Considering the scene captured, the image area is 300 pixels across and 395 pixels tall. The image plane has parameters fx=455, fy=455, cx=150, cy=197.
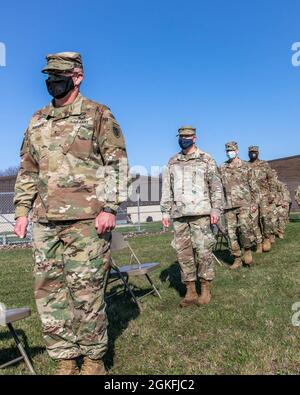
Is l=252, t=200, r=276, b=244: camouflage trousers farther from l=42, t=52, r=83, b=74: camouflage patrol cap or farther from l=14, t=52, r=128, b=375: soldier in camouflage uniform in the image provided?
l=42, t=52, r=83, b=74: camouflage patrol cap

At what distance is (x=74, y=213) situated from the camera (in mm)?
3619

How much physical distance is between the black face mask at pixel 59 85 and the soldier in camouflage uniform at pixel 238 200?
619cm

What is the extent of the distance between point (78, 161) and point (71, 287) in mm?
1015

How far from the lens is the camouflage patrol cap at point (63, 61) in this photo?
370 centimetres

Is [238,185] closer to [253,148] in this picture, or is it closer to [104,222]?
[253,148]

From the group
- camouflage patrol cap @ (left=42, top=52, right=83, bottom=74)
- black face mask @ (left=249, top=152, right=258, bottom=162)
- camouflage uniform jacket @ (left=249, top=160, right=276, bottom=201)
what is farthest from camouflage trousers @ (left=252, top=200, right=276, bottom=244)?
camouflage patrol cap @ (left=42, top=52, right=83, bottom=74)

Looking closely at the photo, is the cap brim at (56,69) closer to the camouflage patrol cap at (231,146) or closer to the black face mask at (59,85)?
the black face mask at (59,85)

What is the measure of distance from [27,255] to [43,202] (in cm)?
1051

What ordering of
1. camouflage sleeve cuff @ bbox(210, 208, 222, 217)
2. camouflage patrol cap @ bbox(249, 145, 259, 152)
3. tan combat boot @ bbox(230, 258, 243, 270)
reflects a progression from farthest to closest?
camouflage patrol cap @ bbox(249, 145, 259, 152)
tan combat boot @ bbox(230, 258, 243, 270)
camouflage sleeve cuff @ bbox(210, 208, 222, 217)

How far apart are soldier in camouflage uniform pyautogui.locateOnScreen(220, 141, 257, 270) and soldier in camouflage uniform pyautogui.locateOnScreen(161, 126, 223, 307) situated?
Result: 301 cm

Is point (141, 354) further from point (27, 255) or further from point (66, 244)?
point (27, 255)

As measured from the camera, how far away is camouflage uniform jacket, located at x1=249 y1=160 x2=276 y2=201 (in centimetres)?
1194

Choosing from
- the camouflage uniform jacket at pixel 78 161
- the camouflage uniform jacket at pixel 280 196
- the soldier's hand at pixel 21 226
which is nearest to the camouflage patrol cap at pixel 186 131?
the camouflage uniform jacket at pixel 78 161

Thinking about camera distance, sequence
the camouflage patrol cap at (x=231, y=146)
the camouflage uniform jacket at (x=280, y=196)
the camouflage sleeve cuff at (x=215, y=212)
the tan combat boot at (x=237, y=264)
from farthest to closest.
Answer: the camouflage uniform jacket at (x=280, y=196)
the camouflage patrol cap at (x=231, y=146)
the tan combat boot at (x=237, y=264)
the camouflage sleeve cuff at (x=215, y=212)
